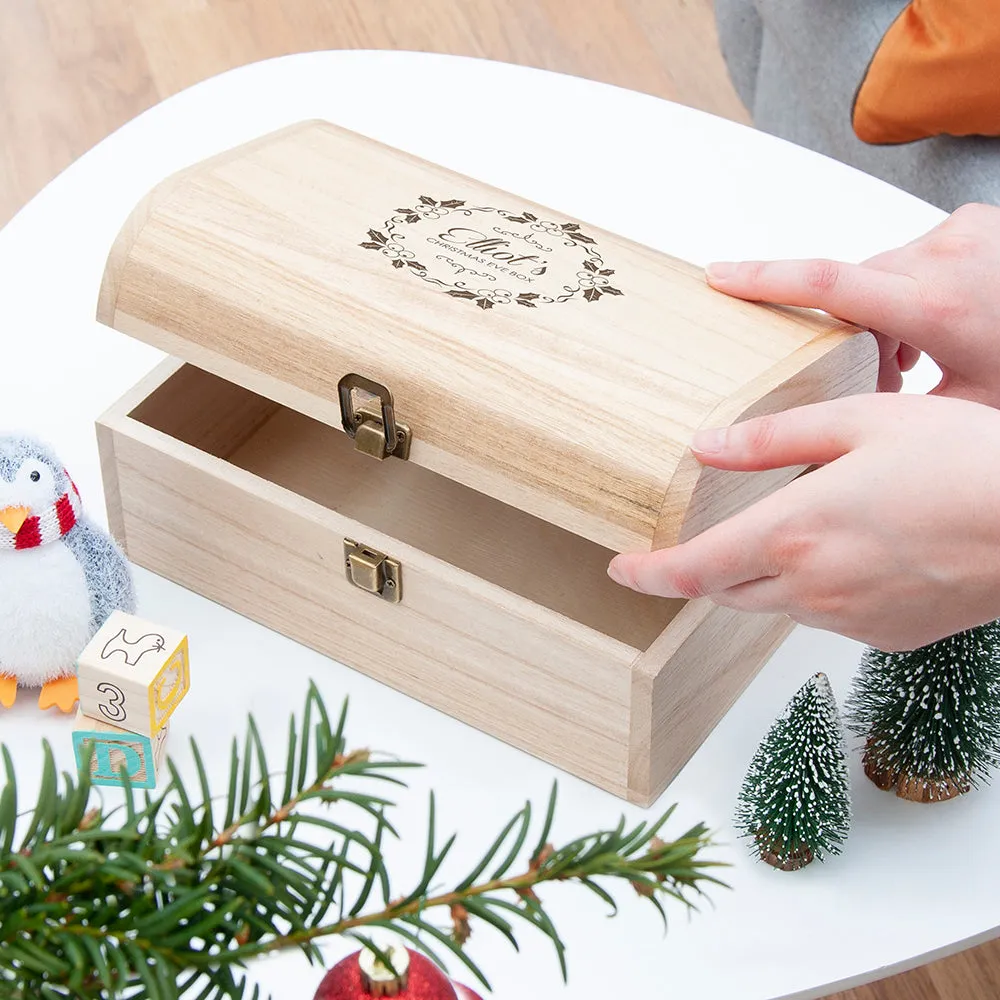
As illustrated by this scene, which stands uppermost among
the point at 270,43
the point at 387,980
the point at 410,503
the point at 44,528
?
the point at 387,980

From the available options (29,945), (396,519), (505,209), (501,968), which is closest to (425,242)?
(505,209)

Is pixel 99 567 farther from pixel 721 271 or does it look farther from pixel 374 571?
pixel 721 271

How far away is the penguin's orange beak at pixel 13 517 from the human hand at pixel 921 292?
42cm

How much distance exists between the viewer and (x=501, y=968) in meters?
0.75

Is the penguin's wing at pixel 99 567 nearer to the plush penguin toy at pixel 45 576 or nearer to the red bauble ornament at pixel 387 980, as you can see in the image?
the plush penguin toy at pixel 45 576

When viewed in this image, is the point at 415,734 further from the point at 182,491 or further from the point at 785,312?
the point at 785,312

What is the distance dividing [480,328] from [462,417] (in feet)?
0.18

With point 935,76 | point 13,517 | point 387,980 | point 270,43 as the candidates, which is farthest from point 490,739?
point 270,43

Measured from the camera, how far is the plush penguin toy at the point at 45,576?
810 mm

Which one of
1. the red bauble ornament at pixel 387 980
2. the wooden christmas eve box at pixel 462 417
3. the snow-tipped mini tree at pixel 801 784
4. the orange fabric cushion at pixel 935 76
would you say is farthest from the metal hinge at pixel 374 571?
the orange fabric cushion at pixel 935 76

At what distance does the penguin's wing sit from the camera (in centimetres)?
85

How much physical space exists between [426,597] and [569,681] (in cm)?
10

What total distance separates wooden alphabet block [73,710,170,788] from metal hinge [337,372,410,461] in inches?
7.9

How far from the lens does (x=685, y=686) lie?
2.66ft
